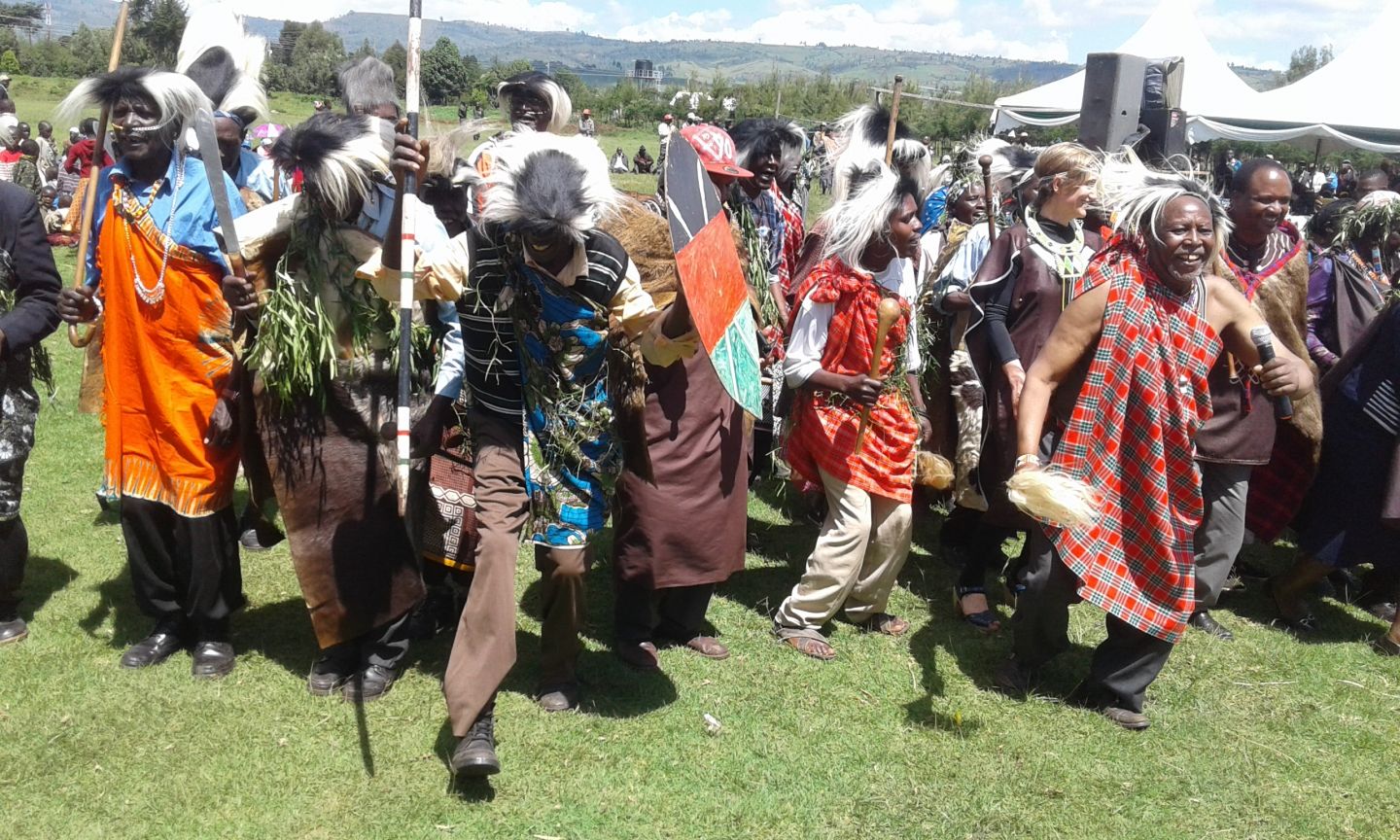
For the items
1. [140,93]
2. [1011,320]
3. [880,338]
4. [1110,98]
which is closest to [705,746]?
[880,338]

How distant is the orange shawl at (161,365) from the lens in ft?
13.6

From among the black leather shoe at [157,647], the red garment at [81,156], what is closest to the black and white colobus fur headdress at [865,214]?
the black leather shoe at [157,647]

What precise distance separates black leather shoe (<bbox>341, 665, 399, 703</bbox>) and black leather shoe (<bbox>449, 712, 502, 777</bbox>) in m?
0.70

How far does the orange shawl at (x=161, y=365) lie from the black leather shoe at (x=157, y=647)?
0.58 meters

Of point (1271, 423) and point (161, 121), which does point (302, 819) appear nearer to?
point (161, 121)

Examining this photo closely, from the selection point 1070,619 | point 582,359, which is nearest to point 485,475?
point 582,359

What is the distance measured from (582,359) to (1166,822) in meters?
2.46

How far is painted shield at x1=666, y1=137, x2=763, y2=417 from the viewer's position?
3672 mm

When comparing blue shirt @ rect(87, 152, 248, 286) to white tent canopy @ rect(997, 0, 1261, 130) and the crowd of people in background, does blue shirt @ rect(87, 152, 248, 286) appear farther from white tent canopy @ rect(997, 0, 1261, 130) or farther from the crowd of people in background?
white tent canopy @ rect(997, 0, 1261, 130)

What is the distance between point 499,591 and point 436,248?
1193 mm

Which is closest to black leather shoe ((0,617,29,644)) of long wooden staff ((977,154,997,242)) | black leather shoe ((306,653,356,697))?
black leather shoe ((306,653,356,697))

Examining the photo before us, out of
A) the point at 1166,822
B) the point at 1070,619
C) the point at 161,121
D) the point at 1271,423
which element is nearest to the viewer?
the point at 1166,822

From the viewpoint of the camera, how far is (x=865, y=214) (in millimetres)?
4680

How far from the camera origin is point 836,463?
484 centimetres
